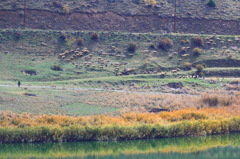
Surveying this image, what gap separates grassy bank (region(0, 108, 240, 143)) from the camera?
37.8 m

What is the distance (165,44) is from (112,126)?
37.2 meters

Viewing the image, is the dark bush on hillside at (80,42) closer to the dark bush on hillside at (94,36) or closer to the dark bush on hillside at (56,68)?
the dark bush on hillside at (94,36)

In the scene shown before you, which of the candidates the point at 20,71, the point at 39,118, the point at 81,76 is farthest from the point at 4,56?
the point at 39,118

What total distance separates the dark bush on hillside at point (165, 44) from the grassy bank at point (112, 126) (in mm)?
31107

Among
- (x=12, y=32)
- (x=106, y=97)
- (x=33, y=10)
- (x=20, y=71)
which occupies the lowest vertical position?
(x=106, y=97)

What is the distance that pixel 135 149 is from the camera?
38.1 m

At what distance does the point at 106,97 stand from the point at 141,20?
110ft

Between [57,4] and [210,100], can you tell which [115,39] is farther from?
[210,100]

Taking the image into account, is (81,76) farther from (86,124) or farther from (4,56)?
(86,124)

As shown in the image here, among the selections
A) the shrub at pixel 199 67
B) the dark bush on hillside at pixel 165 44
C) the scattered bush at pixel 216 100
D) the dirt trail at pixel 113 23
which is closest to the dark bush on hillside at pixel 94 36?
the dirt trail at pixel 113 23

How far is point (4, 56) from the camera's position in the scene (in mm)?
67562

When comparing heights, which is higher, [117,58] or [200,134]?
[117,58]

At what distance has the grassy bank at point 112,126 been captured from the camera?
3778cm

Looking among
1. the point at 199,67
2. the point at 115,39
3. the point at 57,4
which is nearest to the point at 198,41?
the point at 199,67
